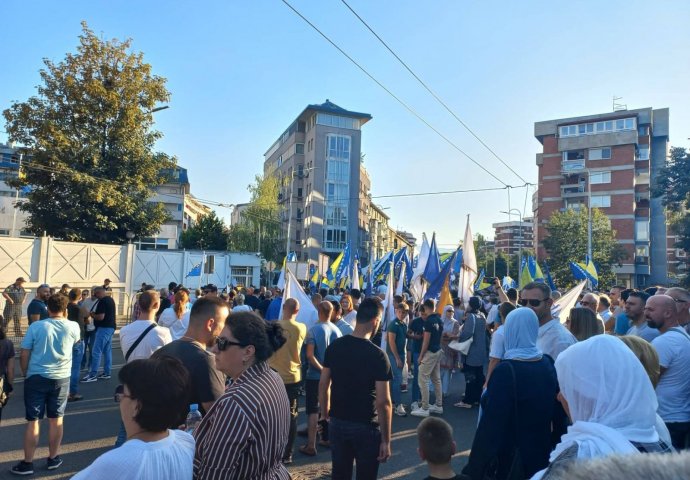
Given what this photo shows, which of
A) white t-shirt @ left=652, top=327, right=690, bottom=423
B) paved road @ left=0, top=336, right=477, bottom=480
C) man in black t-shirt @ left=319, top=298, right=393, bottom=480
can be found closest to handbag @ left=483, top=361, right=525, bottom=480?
man in black t-shirt @ left=319, top=298, right=393, bottom=480

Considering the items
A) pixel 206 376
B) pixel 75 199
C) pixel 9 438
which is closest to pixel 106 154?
pixel 75 199

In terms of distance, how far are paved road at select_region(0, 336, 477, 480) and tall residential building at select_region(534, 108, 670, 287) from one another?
53.6 metres

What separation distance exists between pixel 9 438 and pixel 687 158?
37361mm

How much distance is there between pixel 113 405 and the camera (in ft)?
28.5

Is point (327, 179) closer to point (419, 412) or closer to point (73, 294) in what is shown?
point (73, 294)

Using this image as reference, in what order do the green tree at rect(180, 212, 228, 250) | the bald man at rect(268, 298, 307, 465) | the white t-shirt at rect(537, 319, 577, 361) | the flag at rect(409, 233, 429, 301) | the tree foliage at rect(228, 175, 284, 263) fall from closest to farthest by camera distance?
the white t-shirt at rect(537, 319, 577, 361), the bald man at rect(268, 298, 307, 465), the flag at rect(409, 233, 429, 301), the tree foliage at rect(228, 175, 284, 263), the green tree at rect(180, 212, 228, 250)

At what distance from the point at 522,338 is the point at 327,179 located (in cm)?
6455

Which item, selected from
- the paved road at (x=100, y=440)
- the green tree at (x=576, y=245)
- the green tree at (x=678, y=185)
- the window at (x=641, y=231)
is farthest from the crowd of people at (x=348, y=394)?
the window at (x=641, y=231)

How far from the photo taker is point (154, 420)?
2.19 metres

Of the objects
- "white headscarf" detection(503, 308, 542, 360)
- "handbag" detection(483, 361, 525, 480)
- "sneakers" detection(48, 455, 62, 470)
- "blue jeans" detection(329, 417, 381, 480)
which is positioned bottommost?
"sneakers" detection(48, 455, 62, 470)

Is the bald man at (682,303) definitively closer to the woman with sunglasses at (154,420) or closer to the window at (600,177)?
the woman with sunglasses at (154,420)

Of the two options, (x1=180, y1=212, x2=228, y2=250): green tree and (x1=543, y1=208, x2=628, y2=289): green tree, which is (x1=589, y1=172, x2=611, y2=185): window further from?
(x1=180, y1=212, x2=228, y2=250): green tree

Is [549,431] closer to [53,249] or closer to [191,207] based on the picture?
[53,249]

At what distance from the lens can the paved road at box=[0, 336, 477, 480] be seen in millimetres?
5934
